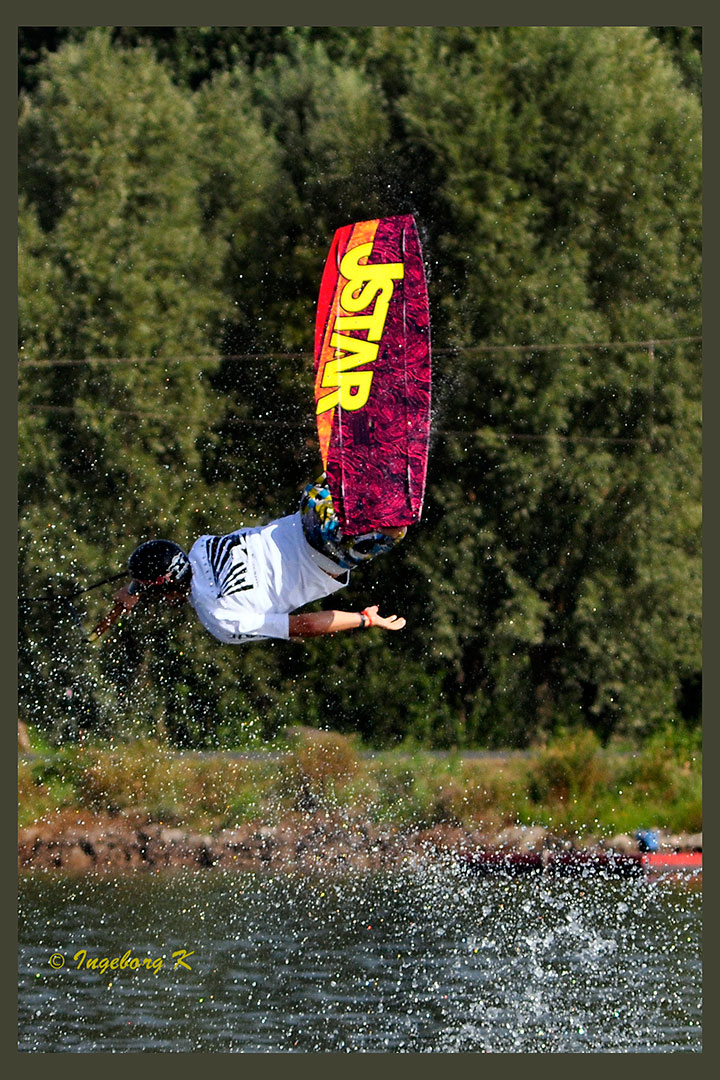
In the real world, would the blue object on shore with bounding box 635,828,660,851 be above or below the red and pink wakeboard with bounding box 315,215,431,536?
below

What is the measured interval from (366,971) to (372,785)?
4.35 metres

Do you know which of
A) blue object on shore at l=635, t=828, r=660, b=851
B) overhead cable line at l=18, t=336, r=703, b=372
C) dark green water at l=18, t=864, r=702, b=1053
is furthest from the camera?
overhead cable line at l=18, t=336, r=703, b=372

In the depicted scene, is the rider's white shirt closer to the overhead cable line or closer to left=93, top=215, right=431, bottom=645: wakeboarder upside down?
left=93, top=215, right=431, bottom=645: wakeboarder upside down

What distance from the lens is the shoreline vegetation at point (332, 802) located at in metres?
13.5

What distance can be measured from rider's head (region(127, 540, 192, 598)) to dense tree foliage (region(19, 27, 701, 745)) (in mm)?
7165

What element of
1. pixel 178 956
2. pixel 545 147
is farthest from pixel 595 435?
pixel 178 956

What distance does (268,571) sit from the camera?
732 cm

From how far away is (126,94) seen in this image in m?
15.1

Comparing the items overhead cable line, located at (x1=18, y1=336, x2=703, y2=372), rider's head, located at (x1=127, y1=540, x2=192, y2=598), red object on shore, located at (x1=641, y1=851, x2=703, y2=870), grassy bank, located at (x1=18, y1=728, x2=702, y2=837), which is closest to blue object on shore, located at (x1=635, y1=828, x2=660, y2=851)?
red object on shore, located at (x1=641, y1=851, x2=703, y2=870)

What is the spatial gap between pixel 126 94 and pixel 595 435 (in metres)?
4.95

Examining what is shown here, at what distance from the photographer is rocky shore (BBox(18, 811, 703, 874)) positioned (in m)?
13.4

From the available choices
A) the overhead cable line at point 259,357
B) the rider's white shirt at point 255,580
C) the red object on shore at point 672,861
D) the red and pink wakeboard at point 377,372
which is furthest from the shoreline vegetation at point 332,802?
the red and pink wakeboard at point 377,372

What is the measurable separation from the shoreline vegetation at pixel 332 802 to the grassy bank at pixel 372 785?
0.01m

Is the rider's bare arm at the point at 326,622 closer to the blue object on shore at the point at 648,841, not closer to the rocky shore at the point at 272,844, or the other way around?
the rocky shore at the point at 272,844
